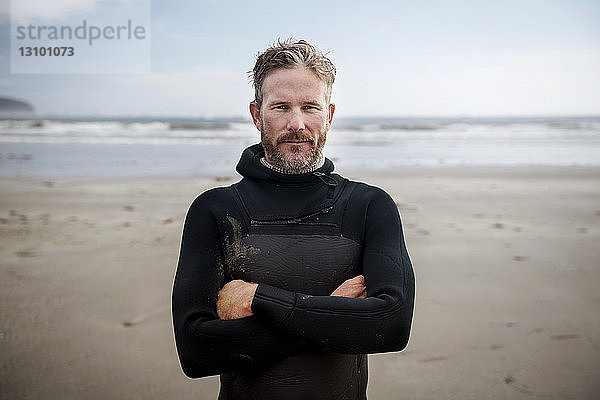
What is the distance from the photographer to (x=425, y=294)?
206 inches

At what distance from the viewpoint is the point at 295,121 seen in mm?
2008

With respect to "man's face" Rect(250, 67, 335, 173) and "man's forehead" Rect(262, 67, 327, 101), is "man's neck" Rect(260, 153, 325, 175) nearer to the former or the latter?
"man's face" Rect(250, 67, 335, 173)

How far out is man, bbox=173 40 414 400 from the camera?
1.85 m

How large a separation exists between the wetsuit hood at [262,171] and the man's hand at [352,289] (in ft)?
1.48

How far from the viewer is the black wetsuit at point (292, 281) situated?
1.84m

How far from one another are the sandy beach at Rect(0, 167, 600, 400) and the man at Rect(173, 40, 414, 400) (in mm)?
1851

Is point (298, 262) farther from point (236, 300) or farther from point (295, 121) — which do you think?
point (295, 121)

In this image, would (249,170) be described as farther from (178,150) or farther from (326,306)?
(178,150)

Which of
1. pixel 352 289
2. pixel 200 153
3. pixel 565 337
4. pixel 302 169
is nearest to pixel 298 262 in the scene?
pixel 352 289

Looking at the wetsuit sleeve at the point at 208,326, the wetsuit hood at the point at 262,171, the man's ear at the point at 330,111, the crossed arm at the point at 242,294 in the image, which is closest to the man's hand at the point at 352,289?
the crossed arm at the point at 242,294

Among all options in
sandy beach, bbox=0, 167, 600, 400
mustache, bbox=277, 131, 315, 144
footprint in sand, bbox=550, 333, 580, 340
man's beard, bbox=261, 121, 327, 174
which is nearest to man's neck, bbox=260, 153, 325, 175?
man's beard, bbox=261, 121, 327, 174

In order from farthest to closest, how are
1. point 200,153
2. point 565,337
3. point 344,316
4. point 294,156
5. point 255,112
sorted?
point 200,153 → point 565,337 → point 255,112 → point 294,156 → point 344,316

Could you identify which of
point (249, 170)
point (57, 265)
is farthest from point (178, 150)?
point (249, 170)

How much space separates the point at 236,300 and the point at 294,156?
595mm
